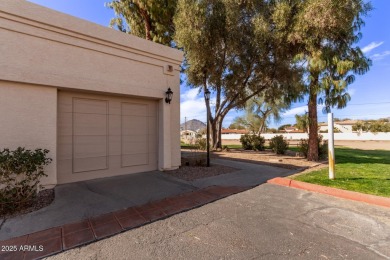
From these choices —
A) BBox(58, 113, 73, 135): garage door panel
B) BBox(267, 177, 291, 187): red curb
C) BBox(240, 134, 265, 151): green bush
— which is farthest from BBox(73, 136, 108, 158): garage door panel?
BBox(240, 134, 265, 151): green bush

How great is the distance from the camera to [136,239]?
113 inches

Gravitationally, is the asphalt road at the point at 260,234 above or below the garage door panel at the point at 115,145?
below

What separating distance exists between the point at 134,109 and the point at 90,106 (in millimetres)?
1325

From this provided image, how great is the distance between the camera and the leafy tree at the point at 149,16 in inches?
462

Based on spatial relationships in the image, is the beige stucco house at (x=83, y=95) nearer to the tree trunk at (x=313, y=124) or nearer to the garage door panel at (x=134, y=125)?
the garage door panel at (x=134, y=125)

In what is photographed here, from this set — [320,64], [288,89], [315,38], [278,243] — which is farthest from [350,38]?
[278,243]

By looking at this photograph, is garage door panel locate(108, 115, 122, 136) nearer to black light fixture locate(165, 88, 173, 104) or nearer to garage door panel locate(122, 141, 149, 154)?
garage door panel locate(122, 141, 149, 154)

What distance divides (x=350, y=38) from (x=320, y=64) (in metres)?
2.11

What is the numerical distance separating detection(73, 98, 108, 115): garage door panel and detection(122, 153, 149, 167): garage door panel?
1.55m

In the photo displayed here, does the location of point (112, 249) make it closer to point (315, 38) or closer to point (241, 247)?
point (241, 247)

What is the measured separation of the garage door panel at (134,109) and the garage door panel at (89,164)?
61.3 inches

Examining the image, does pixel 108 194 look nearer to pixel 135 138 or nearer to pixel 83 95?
pixel 135 138

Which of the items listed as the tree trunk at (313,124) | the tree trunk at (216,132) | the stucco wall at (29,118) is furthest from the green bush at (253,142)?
the stucco wall at (29,118)

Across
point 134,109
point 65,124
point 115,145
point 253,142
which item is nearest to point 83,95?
point 65,124
